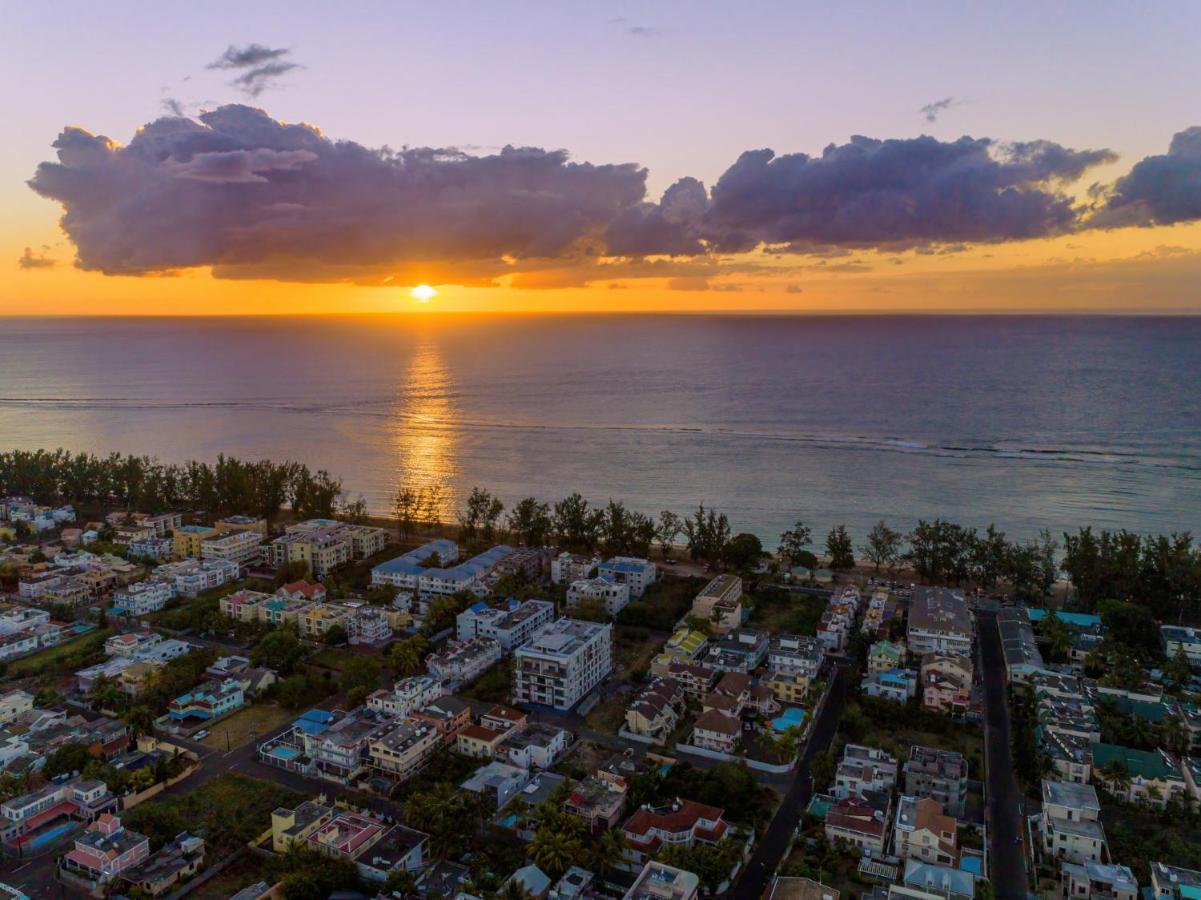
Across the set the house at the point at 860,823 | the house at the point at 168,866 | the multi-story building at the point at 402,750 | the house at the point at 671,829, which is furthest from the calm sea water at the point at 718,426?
the house at the point at 168,866

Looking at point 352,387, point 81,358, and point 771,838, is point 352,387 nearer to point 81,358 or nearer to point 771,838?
point 81,358

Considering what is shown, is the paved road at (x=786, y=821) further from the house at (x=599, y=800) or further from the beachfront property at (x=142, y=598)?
the beachfront property at (x=142, y=598)

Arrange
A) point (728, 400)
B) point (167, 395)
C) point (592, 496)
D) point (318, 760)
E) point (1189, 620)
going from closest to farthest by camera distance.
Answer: point (318, 760) → point (1189, 620) → point (592, 496) → point (728, 400) → point (167, 395)

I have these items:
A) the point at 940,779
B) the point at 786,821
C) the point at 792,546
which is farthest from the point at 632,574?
the point at 940,779

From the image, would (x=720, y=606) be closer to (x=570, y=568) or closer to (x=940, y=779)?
(x=570, y=568)

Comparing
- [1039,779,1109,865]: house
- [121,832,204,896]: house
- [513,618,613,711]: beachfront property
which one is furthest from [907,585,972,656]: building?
[121,832,204,896]: house

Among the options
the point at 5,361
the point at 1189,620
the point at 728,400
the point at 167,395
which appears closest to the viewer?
the point at 1189,620

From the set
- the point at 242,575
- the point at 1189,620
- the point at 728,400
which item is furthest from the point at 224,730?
the point at 728,400
